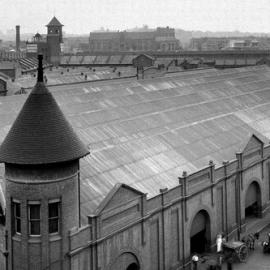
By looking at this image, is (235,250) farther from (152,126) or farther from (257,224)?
(152,126)

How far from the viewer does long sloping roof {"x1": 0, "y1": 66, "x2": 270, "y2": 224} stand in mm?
34312

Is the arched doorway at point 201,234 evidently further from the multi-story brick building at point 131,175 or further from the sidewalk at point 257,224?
the sidewalk at point 257,224

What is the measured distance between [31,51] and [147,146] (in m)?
135

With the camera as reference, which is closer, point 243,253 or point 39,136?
point 39,136

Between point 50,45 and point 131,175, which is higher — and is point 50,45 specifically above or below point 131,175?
above

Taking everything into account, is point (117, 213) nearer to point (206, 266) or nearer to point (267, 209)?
point (206, 266)

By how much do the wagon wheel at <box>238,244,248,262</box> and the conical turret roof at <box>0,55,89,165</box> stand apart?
16.5 m

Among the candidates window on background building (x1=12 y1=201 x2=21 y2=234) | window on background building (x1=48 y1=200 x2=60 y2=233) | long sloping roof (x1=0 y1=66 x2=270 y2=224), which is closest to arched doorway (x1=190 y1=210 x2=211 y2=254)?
long sloping roof (x1=0 y1=66 x2=270 y2=224)

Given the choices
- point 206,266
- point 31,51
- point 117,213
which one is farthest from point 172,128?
point 31,51

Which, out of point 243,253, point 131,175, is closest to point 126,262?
point 131,175

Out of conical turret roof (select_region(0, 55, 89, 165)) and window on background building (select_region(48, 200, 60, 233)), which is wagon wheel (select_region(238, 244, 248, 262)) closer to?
window on background building (select_region(48, 200, 60, 233))

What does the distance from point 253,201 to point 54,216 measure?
2497 cm

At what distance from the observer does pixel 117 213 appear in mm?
28312

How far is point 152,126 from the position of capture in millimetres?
43156
